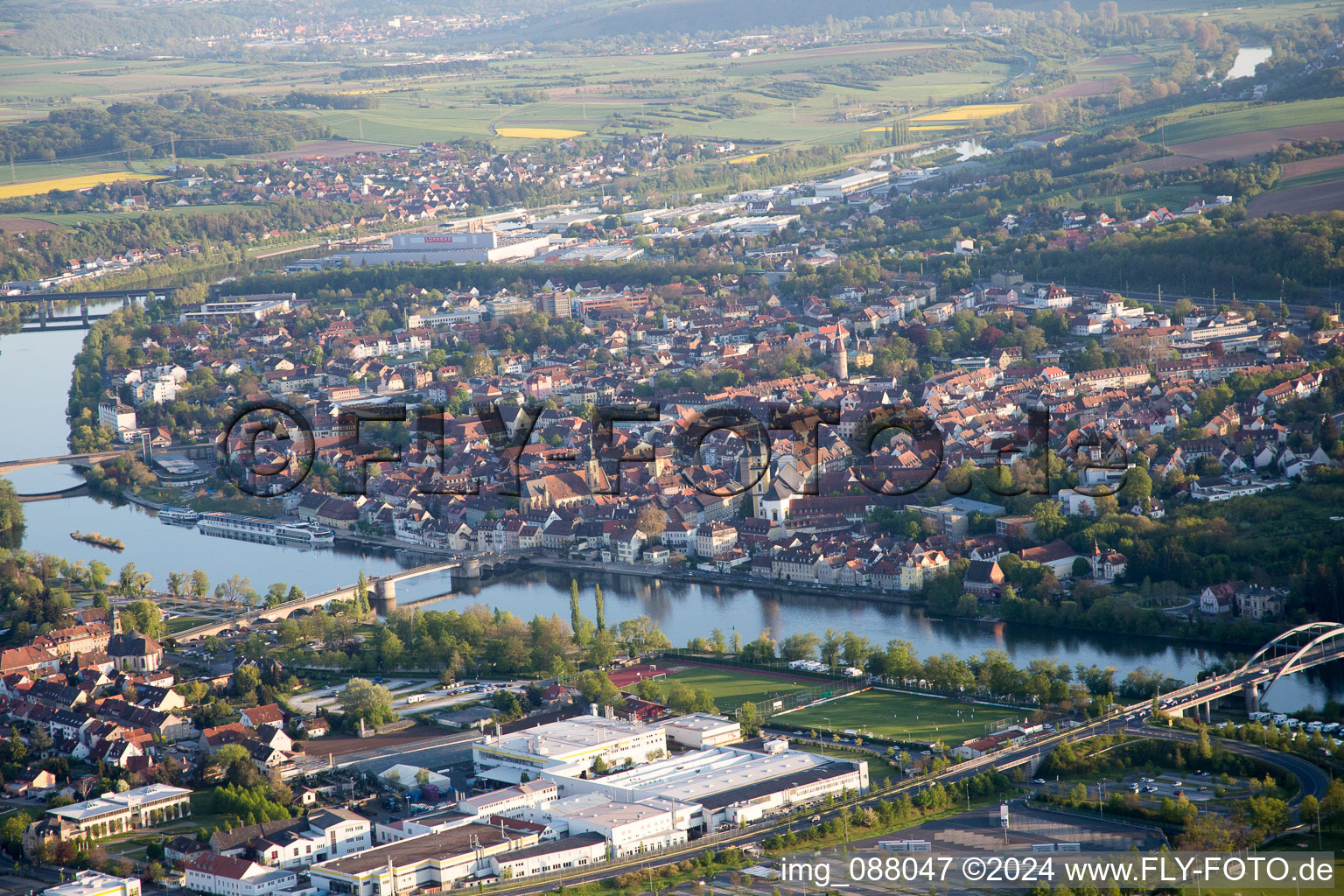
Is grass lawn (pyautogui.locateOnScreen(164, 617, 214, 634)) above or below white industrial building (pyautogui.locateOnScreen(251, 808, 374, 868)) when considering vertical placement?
below

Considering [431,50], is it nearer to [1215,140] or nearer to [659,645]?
[1215,140]

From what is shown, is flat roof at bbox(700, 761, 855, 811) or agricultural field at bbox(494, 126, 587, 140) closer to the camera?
flat roof at bbox(700, 761, 855, 811)

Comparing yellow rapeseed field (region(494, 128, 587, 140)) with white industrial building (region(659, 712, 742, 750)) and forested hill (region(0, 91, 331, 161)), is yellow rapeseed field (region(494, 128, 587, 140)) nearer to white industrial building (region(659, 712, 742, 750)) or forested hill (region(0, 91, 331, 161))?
forested hill (region(0, 91, 331, 161))

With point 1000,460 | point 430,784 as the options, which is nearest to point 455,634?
point 430,784

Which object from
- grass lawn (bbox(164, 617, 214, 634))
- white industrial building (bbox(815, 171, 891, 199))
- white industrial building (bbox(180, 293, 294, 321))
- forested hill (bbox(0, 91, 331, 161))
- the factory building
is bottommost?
grass lawn (bbox(164, 617, 214, 634))

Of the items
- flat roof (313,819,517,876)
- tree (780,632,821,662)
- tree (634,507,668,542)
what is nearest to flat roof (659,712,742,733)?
tree (780,632,821,662)

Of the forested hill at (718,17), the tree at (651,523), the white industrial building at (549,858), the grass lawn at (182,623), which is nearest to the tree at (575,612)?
the tree at (651,523)

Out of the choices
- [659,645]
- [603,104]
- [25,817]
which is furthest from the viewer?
[603,104]

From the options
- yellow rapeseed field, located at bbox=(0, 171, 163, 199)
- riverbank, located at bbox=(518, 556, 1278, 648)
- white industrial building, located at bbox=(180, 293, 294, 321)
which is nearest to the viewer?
riverbank, located at bbox=(518, 556, 1278, 648)
